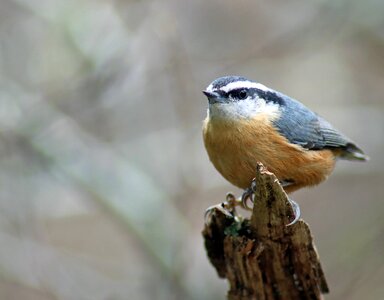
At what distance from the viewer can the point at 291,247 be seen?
4055 mm

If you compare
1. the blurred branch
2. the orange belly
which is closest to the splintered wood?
the orange belly

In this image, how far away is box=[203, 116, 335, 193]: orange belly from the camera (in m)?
4.22

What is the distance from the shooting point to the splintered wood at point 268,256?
397cm

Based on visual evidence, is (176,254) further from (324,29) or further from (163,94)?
(324,29)

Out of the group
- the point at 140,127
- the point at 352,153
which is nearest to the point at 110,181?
the point at 140,127

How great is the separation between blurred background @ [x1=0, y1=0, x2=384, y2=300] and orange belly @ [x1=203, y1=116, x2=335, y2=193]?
5.50 feet

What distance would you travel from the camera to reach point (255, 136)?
4270 mm

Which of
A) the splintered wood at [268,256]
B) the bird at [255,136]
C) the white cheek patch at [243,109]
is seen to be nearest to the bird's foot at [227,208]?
the splintered wood at [268,256]

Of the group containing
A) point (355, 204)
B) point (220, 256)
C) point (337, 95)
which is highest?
point (337, 95)

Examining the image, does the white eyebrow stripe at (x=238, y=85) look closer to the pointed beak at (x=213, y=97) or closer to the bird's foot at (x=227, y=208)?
the pointed beak at (x=213, y=97)

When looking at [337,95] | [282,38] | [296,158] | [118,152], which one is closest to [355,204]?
[337,95]

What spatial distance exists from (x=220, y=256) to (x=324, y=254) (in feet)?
6.98

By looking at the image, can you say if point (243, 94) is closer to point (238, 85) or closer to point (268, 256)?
point (238, 85)

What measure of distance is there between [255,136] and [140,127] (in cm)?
294
